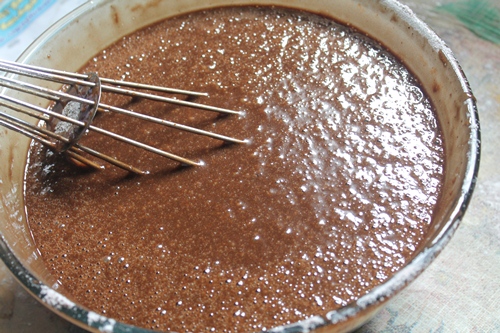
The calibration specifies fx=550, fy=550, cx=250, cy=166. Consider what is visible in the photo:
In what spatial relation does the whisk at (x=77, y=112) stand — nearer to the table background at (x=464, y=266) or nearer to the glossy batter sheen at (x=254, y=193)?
the glossy batter sheen at (x=254, y=193)

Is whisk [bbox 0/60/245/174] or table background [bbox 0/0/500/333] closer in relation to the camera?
whisk [bbox 0/60/245/174]

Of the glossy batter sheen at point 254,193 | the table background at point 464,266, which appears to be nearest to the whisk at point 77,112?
the glossy batter sheen at point 254,193

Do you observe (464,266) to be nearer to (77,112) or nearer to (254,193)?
(254,193)

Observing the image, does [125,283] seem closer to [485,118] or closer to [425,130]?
[425,130]

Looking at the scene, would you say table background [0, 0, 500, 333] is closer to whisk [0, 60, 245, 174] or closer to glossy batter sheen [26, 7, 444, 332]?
glossy batter sheen [26, 7, 444, 332]

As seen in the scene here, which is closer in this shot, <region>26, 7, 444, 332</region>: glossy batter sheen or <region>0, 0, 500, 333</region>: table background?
<region>26, 7, 444, 332</region>: glossy batter sheen

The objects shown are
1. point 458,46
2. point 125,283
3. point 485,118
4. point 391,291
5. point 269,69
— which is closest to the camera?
point 391,291

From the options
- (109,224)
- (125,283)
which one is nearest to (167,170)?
(109,224)

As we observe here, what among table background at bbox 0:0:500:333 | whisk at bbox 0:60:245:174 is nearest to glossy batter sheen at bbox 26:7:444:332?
whisk at bbox 0:60:245:174
